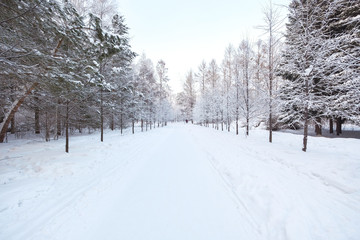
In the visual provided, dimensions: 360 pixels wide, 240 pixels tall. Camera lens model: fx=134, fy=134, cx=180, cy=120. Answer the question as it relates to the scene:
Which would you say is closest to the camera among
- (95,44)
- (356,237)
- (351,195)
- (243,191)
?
(356,237)

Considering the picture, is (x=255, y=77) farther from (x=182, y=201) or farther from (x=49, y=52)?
(x=49, y=52)

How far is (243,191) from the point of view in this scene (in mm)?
3162

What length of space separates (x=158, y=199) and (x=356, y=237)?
309cm

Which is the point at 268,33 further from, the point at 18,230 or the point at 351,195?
the point at 18,230

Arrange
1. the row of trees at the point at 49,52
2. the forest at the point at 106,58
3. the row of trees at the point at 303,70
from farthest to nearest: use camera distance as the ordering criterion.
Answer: the row of trees at the point at 303,70 → the forest at the point at 106,58 → the row of trees at the point at 49,52

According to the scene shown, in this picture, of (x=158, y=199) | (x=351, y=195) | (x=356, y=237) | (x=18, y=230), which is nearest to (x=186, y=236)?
(x=158, y=199)

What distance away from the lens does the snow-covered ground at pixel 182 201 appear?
2.06 metres

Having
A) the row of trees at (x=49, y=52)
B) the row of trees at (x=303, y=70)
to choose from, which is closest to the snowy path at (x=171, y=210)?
the row of trees at (x=49, y=52)

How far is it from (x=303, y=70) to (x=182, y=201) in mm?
7431

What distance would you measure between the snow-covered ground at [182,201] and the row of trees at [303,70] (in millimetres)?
2906

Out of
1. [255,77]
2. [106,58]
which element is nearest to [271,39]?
[255,77]

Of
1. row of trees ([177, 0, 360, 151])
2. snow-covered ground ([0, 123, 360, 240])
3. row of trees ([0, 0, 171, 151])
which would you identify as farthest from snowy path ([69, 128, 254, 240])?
row of trees ([177, 0, 360, 151])

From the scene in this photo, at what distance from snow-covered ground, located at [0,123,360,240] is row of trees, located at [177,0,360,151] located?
2906 mm

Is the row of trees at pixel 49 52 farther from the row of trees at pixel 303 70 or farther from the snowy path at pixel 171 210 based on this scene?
the row of trees at pixel 303 70
